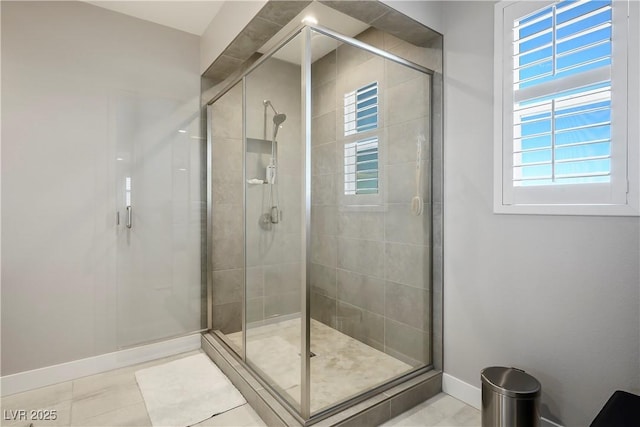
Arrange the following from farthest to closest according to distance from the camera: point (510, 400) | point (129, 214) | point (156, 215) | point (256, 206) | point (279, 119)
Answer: point (156, 215)
point (129, 214)
point (256, 206)
point (279, 119)
point (510, 400)

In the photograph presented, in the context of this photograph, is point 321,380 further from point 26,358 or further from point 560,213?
point 26,358

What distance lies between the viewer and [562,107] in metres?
1.53

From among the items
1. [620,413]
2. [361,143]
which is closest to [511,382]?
[620,413]

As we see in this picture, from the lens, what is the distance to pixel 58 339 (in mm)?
2221

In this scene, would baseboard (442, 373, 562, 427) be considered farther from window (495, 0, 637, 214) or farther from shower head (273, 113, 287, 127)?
shower head (273, 113, 287, 127)

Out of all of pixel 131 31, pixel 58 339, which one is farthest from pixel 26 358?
pixel 131 31

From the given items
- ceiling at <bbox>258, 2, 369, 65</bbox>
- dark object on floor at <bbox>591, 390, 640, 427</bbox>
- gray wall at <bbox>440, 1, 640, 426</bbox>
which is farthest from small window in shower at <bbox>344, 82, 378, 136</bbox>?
dark object on floor at <bbox>591, 390, 640, 427</bbox>

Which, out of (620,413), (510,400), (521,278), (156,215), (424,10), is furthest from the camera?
(156,215)

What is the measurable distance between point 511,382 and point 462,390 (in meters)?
0.55

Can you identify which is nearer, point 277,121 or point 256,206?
point 277,121

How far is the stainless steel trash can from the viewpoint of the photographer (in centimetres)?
141

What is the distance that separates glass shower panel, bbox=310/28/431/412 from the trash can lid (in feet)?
1.72

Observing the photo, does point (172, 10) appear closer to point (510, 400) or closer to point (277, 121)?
point (277, 121)

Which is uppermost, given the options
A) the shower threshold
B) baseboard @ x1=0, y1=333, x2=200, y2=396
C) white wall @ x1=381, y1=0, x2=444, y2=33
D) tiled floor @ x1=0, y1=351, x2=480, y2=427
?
white wall @ x1=381, y1=0, x2=444, y2=33
